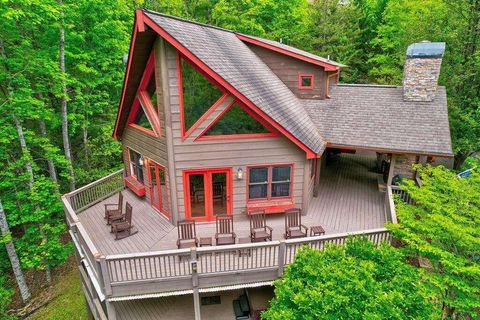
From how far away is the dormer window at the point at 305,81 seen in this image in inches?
527

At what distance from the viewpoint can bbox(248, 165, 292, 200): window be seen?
9797 mm

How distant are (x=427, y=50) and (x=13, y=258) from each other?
19669 millimetres

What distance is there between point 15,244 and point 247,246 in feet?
39.5

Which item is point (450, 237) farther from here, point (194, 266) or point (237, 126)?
point (237, 126)

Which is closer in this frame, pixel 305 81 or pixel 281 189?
pixel 281 189

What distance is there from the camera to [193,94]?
8.75 m

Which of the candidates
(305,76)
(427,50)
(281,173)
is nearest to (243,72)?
(281,173)

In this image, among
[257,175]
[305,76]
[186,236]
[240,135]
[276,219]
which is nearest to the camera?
[186,236]

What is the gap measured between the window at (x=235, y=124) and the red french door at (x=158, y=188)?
2.40 metres

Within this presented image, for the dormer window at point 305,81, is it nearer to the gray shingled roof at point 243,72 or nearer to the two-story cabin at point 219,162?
the two-story cabin at point 219,162

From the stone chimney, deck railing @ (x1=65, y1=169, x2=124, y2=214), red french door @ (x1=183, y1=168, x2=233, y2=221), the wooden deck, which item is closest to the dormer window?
the stone chimney

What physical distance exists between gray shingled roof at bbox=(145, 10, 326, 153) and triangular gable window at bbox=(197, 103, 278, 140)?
0.48 meters

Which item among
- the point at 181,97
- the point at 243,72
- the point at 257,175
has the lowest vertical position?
the point at 257,175

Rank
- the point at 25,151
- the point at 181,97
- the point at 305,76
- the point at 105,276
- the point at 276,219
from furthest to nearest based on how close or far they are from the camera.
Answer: the point at 305,76 → the point at 25,151 → the point at 276,219 → the point at 181,97 → the point at 105,276
